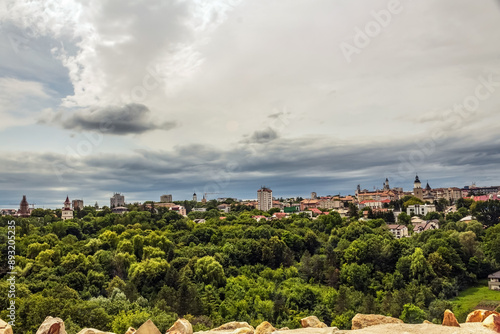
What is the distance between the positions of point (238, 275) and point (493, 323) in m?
26.6

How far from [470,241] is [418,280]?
1067 centimetres

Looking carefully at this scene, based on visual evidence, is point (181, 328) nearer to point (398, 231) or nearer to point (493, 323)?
point (493, 323)

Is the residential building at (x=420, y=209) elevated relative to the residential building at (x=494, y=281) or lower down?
elevated

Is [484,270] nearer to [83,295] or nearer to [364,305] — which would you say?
[364,305]

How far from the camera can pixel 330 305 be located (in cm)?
2767

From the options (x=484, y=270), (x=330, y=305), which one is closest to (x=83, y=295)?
(x=330, y=305)

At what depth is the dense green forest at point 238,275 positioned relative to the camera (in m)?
22.5

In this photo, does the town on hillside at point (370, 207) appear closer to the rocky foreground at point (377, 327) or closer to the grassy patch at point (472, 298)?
the grassy patch at point (472, 298)

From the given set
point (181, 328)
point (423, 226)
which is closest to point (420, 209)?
point (423, 226)

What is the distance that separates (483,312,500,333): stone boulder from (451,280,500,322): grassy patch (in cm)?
1886

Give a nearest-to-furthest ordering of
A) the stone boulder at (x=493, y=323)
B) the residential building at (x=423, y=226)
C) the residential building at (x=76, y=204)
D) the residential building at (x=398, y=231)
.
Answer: the stone boulder at (x=493, y=323) → the residential building at (x=398, y=231) → the residential building at (x=423, y=226) → the residential building at (x=76, y=204)

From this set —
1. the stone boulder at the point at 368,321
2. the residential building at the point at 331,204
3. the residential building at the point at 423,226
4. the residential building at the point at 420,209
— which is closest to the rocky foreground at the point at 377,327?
the stone boulder at the point at 368,321

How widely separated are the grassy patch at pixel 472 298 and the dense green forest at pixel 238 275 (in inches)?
28.7

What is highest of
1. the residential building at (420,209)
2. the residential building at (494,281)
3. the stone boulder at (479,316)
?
the residential building at (420,209)
